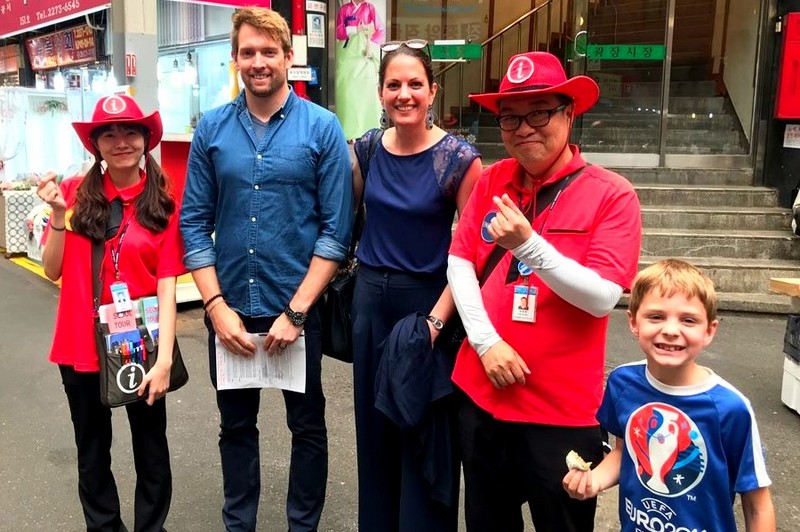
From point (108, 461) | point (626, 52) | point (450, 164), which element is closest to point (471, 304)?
point (450, 164)

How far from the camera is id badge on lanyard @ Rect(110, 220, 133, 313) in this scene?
245cm

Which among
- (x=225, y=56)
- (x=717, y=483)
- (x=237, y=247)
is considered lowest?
(x=717, y=483)

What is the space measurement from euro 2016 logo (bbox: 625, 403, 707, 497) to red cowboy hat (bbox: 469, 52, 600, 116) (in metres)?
0.84

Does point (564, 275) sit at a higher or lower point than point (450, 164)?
lower

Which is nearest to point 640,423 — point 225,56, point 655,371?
point 655,371

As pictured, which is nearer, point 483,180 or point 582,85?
point 582,85

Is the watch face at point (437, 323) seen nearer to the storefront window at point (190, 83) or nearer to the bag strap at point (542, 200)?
the bag strap at point (542, 200)

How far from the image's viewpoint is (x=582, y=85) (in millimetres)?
1883

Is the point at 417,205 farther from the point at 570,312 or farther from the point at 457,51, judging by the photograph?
the point at 457,51

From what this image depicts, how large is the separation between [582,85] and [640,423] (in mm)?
888

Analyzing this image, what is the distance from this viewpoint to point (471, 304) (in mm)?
2031

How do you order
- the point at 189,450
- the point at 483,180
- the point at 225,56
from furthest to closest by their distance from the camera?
the point at 225,56, the point at 189,450, the point at 483,180

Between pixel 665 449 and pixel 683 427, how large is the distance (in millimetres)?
71

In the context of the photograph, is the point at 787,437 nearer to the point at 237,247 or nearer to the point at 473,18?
the point at 237,247
